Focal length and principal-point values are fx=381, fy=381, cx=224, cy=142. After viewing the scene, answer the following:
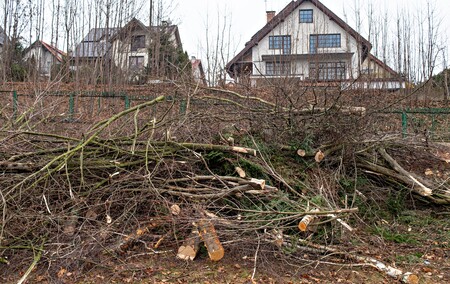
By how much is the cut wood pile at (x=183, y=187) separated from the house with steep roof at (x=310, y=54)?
1.09 m

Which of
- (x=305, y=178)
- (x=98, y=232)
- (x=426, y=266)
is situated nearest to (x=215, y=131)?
(x=305, y=178)

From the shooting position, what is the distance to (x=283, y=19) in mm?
18391

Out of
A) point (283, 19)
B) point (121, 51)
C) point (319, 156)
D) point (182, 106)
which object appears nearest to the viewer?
point (319, 156)

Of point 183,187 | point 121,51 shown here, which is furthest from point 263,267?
point 121,51

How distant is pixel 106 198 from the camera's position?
460 centimetres

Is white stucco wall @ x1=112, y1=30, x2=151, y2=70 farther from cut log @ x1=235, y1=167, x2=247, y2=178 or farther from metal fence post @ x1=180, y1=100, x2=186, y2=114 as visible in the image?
cut log @ x1=235, y1=167, x2=247, y2=178

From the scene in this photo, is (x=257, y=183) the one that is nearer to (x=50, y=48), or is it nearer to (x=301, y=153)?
(x=301, y=153)

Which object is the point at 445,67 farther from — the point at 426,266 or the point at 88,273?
the point at 88,273

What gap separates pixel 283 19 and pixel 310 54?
390 centimetres

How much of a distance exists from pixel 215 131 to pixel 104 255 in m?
2.36

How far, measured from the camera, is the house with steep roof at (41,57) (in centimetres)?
1568

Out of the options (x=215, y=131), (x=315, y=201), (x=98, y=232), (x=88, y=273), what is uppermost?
(x=215, y=131)

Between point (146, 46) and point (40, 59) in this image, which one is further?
point (146, 46)

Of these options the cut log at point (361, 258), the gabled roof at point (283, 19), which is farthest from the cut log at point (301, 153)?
the gabled roof at point (283, 19)
